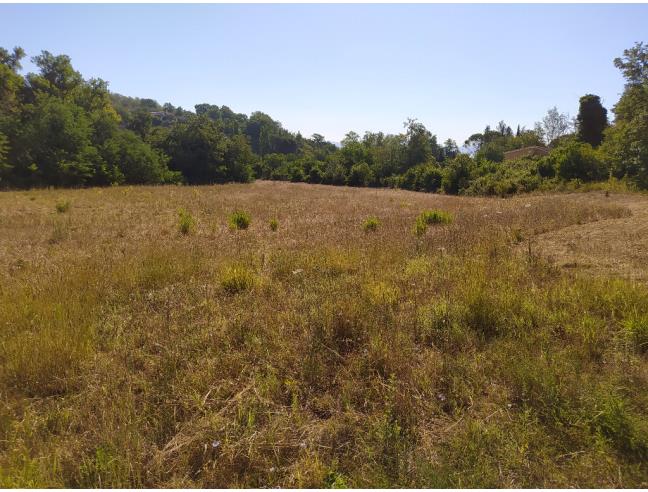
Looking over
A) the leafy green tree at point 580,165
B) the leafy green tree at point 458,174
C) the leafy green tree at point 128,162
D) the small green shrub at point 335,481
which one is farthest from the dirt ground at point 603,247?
the leafy green tree at point 128,162

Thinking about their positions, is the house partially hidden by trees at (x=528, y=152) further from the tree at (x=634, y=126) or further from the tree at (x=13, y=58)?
the tree at (x=13, y=58)

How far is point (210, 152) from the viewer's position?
41875mm

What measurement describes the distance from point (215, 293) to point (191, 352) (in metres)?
1.51

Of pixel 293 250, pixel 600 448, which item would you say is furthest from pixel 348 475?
pixel 293 250

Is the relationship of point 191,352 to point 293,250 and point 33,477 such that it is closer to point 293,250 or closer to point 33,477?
point 33,477

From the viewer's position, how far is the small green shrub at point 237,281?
4.91m

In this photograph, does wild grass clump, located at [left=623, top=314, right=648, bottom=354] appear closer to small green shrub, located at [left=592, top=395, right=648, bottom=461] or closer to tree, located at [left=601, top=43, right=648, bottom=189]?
small green shrub, located at [left=592, top=395, right=648, bottom=461]

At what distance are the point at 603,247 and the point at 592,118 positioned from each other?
44706mm

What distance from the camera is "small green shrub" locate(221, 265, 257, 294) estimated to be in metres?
4.91

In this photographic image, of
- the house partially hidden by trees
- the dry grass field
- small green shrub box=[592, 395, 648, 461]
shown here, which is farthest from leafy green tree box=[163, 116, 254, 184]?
small green shrub box=[592, 395, 648, 461]

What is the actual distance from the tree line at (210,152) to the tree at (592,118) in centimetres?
10

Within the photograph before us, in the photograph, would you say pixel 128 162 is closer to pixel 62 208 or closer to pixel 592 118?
pixel 62 208

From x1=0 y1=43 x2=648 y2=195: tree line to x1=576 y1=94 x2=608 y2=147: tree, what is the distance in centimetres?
10

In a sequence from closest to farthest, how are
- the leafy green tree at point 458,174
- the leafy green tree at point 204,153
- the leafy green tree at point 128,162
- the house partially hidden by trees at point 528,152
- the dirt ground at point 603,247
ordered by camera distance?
1. the dirt ground at point 603,247
2. the leafy green tree at point 128,162
3. the leafy green tree at point 458,174
4. the leafy green tree at point 204,153
5. the house partially hidden by trees at point 528,152
